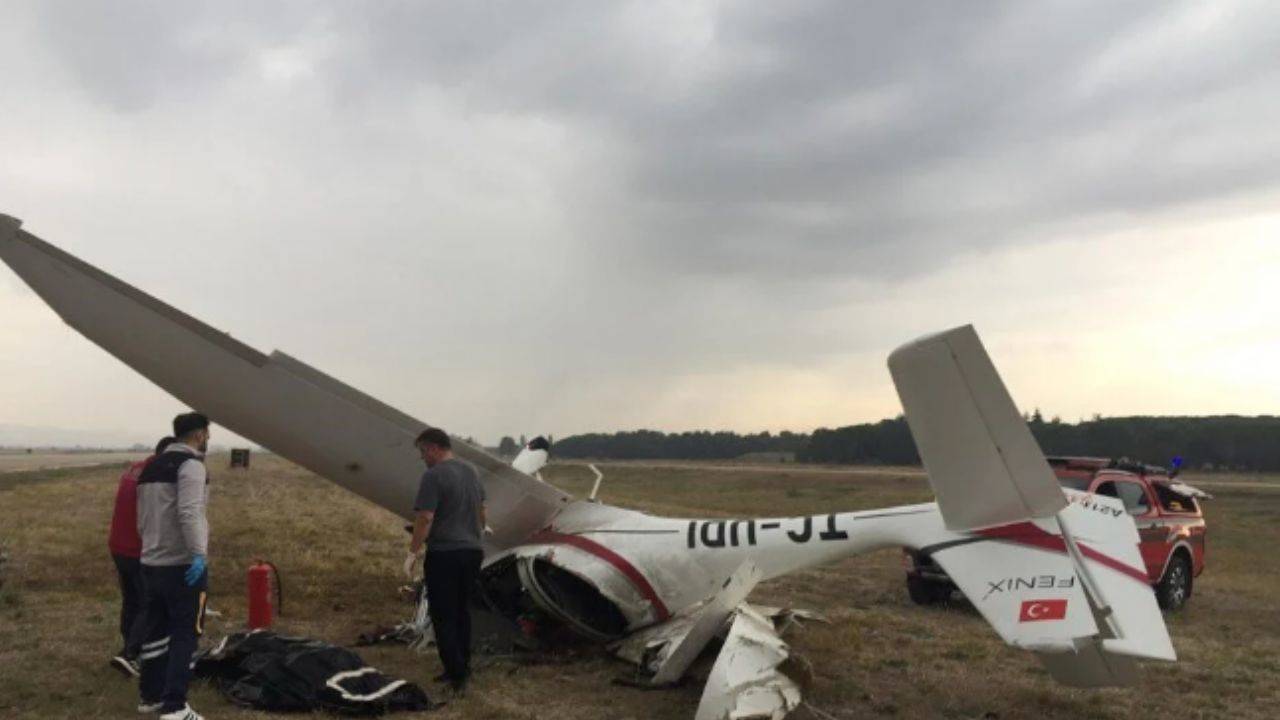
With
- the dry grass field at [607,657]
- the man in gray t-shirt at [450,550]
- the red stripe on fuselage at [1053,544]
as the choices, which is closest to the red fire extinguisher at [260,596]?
the dry grass field at [607,657]

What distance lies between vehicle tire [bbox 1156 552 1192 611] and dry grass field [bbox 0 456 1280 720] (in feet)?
1.13

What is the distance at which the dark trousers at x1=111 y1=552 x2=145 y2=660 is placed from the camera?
696 centimetres

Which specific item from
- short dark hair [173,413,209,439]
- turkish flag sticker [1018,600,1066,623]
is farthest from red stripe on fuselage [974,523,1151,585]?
short dark hair [173,413,209,439]

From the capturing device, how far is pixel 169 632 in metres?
6.11

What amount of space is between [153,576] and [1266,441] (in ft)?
255

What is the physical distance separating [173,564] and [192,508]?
16.4 inches

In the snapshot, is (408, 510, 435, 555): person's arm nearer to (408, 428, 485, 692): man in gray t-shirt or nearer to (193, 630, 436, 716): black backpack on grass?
(408, 428, 485, 692): man in gray t-shirt

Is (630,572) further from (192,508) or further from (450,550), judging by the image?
(192,508)

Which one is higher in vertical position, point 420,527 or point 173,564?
point 420,527

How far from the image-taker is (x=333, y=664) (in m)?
6.53

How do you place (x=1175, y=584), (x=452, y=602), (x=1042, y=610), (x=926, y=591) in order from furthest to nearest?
(x=1175, y=584) → (x=926, y=591) → (x=452, y=602) → (x=1042, y=610)

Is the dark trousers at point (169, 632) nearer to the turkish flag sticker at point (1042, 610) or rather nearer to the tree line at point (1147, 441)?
the turkish flag sticker at point (1042, 610)

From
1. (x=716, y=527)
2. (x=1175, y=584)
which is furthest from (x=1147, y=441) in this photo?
(x=716, y=527)

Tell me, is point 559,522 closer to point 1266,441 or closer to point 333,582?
point 333,582
